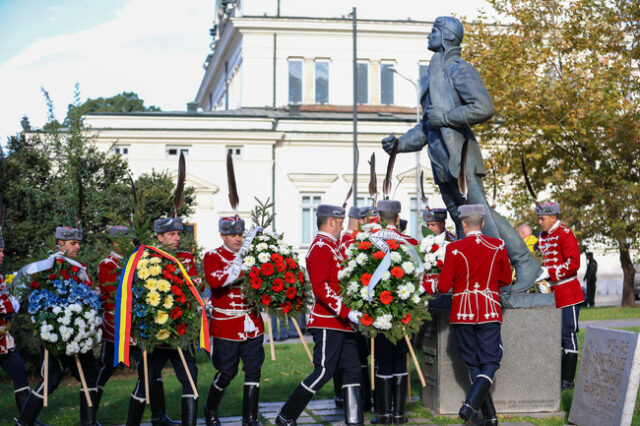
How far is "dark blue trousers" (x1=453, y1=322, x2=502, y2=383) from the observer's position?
858 centimetres

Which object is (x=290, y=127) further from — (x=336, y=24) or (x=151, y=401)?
(x=151, y=401)

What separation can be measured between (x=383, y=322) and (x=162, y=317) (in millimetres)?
2074

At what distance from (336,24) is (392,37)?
11.3 feet

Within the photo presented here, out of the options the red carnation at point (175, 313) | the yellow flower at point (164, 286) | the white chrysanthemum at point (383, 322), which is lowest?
the white chrysanthemum at point (383, 322)

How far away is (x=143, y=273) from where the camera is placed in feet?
27.3

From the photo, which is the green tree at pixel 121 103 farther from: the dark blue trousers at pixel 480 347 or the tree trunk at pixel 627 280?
the dark blue trousers at pixel 480 347

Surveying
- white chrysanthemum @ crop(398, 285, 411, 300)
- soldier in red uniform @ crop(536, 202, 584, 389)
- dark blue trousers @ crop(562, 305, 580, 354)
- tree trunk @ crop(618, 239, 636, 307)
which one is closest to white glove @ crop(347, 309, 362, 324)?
white chrysanthemum @ crop(398, 285, 411, 300)

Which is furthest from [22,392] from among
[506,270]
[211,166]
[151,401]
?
[211,166]

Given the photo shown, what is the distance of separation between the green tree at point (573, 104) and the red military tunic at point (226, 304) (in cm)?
1847

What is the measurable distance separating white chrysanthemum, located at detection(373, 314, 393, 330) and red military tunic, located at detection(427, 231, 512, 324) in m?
0.83

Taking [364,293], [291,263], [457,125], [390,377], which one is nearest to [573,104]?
[457,125]

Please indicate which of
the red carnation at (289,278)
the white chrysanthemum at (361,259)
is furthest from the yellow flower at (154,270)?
the white chrysanthemum at (361,259)

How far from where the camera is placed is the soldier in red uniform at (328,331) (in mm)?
8320

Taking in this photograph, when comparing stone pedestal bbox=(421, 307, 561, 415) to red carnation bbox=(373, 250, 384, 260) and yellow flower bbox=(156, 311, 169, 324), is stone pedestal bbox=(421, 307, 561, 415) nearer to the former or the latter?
red carnation bbox=(373, 250, 384, 260)
